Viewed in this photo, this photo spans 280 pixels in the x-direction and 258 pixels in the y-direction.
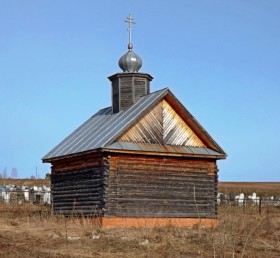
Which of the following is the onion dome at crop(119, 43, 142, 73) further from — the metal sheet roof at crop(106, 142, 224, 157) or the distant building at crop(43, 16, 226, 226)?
the metal sheet roof at crop(106, 142, 224, 157)

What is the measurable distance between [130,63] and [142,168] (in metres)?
6.57

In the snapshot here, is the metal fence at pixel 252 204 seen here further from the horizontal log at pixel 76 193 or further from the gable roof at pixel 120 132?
the horizontal log at pixel 76 193

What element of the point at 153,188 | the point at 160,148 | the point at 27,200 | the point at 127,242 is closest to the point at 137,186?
the point at 153,188

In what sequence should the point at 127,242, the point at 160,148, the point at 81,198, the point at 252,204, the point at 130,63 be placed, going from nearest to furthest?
1. the point at 127,242
2. the point at 160,148
3. the point at 81,198
4. the point at 130,63
5. the point at 252,204

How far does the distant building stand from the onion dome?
7.03 ft

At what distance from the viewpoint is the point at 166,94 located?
75.2 feet

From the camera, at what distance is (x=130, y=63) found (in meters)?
26.4

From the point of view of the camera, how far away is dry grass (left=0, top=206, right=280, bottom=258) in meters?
12.6

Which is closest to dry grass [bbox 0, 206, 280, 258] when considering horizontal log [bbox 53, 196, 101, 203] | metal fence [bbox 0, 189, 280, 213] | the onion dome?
horizontal log [bbox 53, 196, 101, 203]

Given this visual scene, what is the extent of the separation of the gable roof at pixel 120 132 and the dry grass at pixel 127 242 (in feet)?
11.6

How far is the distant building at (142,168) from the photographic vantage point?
69.8ft

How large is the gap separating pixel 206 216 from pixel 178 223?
1.51m

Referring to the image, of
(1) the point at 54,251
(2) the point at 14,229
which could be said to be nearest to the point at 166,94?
(2) the point at 14,229

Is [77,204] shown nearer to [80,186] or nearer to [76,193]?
[76,193]
